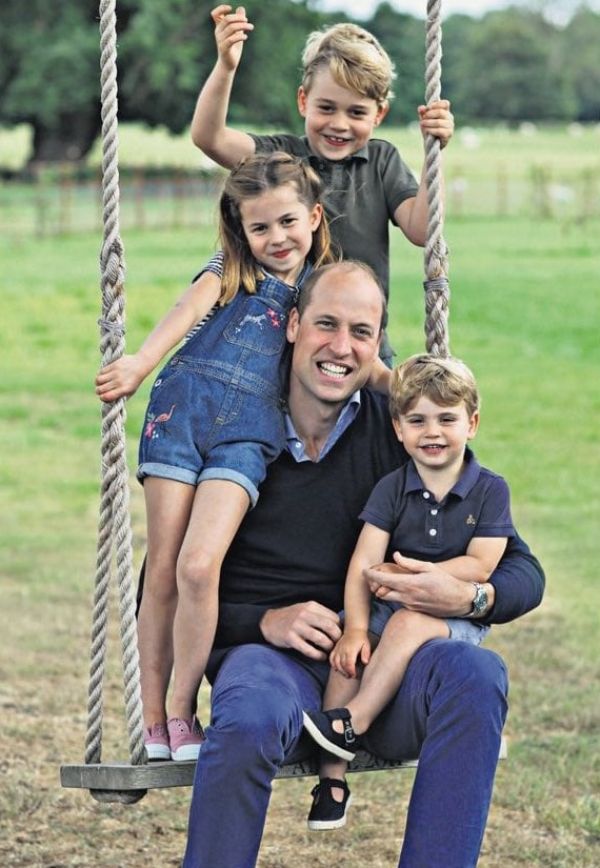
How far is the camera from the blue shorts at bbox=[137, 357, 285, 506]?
159 inches

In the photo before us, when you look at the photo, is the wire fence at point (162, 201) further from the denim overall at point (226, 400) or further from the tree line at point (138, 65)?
the denim overall at point (226, 400)

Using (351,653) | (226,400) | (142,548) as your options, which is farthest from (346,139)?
(142,548)

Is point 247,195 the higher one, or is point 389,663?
point 247,195

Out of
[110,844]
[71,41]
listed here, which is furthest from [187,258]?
[110,844]

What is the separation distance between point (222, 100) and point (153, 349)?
79cm

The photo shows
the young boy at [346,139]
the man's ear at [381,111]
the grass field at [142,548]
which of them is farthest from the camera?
the grass field at [142,548]

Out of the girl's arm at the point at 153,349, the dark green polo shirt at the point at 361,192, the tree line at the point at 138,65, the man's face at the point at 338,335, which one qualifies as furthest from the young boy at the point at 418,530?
the tree line at the point at 138,65

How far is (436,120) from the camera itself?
4.25 m

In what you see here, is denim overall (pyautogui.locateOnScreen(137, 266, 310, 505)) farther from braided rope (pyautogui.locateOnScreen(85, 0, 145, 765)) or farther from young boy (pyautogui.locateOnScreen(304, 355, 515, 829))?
young boy (pyautogui.locateOnScreen(304, 355, 515, 829))

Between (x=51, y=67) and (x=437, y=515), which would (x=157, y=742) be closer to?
(x=437, y=515)

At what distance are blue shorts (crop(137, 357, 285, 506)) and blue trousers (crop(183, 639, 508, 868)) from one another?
52cm

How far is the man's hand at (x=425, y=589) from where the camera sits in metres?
3.90

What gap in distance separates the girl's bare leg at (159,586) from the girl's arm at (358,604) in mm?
426

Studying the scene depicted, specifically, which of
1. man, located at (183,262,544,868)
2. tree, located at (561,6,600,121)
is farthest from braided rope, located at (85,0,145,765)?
tree, located at (561,6,600,121)
